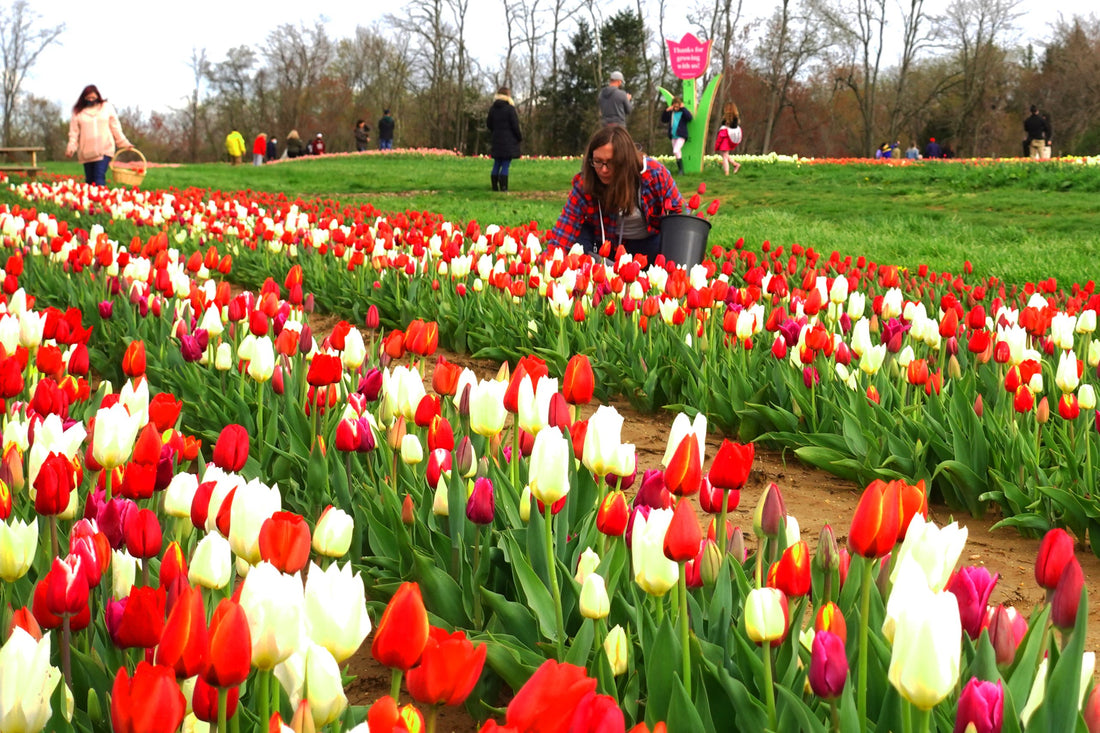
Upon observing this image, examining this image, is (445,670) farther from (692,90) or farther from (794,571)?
(692,90)

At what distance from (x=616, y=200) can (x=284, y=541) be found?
5.66 metres

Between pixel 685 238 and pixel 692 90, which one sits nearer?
pixel 685 238

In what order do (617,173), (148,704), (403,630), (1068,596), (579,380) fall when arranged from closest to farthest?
(148,704) < (403,630) < (1068,596) < (579,380) < (617,173)

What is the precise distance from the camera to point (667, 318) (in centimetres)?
436

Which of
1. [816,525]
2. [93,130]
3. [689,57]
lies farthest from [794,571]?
[689,57]

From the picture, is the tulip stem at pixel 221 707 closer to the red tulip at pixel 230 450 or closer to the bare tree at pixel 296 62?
the red tulip at pixel 230 450

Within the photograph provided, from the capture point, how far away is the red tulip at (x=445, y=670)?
107cm

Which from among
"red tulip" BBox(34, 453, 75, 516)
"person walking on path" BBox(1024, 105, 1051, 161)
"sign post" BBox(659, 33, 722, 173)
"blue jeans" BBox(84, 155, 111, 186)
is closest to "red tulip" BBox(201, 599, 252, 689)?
"red tulip" BBox(34, 453, 75, 516)

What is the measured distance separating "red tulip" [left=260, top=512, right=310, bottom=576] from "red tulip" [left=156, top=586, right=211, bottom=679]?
0.28 metres

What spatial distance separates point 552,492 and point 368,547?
1.10 metres

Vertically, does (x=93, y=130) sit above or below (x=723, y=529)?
above

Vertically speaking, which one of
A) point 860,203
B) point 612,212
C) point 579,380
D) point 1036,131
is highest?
point 1036,131

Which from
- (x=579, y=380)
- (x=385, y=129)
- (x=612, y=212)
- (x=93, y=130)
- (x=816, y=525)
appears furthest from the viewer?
(x=385, y=129)

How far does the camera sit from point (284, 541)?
1.43 m
